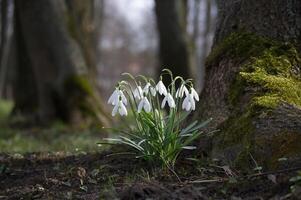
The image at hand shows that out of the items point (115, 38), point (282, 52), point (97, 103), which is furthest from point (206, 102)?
point (115, 38)

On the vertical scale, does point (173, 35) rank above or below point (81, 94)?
above

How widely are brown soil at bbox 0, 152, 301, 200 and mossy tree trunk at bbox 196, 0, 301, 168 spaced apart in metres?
0.29

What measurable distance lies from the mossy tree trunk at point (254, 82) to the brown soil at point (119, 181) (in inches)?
11.6

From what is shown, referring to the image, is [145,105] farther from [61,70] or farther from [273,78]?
[61,70]

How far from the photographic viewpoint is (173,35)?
12281 mm

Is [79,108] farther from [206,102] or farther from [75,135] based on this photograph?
[206,102]

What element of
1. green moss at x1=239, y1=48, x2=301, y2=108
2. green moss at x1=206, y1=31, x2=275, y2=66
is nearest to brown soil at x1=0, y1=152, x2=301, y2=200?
green moss at x1=239, y1=48, x2=301, y2=108

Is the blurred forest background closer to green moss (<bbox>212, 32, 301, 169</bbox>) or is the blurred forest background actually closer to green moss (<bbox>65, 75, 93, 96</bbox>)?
green moss (<bbox>65, 75, 93, 96</bbox>)

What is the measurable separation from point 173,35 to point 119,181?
8.44 m

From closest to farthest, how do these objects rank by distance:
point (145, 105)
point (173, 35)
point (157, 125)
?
1. point (145, 105)
2. point (157, 125)
3. point (173, 35)

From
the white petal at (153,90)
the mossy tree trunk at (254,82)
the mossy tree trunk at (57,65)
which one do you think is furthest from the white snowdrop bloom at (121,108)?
the mossy tree trunk at (57,65)

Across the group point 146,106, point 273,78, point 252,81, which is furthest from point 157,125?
point 273,78

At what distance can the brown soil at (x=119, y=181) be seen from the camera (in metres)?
3.50

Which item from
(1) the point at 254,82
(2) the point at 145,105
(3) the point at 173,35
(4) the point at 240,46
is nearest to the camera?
(2) the point at 145,105
